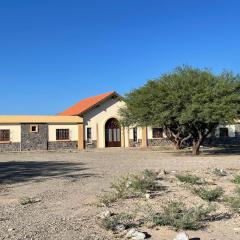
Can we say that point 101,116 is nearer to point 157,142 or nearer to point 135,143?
point 135,143

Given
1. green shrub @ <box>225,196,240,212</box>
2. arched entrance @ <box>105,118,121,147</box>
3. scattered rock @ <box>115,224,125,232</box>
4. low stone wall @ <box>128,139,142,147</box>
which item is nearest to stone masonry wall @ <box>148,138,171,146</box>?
low stone wall @ <box>128,139,142,147</box>

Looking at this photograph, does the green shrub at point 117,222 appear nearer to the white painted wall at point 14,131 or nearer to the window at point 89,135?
the white painted wall at point 14,131

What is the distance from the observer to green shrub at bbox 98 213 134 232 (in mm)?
8531

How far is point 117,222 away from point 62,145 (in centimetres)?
4330

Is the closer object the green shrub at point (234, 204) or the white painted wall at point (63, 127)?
the green shrub at point (234, 204)

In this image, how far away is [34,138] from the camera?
50.4m

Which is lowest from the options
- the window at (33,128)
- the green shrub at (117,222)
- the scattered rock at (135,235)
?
the scattered rock at (135,235)

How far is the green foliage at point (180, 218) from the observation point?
8.53 meters

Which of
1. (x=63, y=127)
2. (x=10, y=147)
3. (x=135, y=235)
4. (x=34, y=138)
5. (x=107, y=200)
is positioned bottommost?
(x=135, y=235)

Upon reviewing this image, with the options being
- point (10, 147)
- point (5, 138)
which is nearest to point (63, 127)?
point (10, 147)

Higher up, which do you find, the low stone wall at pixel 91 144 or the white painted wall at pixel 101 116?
the white painted wall at pixel 101 116

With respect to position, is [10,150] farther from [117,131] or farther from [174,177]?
[174,177]

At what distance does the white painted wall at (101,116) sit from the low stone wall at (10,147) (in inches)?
288

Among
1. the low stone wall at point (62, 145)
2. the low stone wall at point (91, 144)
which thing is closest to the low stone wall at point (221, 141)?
the low stone wall at point (91, 144)
